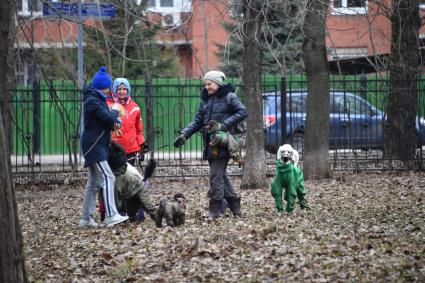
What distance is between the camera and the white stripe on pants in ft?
36.2

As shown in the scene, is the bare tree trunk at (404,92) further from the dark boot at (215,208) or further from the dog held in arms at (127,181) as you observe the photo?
the dog held in arms at (127,181)

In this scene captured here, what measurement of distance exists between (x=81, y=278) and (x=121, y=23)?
751 inches

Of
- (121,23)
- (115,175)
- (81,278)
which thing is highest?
(121,23)

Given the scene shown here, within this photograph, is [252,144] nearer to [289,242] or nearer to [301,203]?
[301,203]

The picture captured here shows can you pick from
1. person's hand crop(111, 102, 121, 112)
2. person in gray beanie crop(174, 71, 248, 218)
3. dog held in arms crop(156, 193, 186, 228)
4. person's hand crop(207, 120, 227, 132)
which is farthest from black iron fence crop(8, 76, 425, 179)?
dog held in arms crop(156, 193, 186, 228)

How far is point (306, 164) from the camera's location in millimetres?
17875

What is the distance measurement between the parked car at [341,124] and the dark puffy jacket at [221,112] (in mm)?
8949

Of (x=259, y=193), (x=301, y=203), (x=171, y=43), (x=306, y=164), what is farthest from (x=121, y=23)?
(x=301, y=203)

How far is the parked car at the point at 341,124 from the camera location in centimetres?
2089

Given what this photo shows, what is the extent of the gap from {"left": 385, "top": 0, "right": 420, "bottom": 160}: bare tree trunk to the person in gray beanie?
341 inches

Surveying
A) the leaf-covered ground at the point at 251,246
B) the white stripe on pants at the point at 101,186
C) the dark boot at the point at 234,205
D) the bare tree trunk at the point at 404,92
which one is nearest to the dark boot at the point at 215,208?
the leaf-covered ground at the point at 251,246

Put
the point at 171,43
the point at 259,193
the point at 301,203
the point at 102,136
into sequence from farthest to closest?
1. the point at 171,43
2. the point at 259,193
3. the point at 301,203
4. the point at 102,136

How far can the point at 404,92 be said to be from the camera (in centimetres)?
1955

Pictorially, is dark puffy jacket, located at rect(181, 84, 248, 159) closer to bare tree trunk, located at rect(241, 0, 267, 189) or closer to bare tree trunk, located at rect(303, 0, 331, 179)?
bare tree trunk, located at rect(241, 0, 267, 189)
